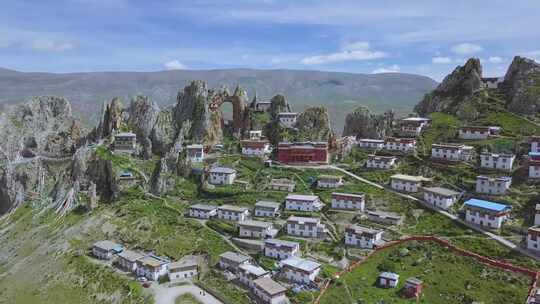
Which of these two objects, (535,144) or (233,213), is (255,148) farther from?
(535,144)

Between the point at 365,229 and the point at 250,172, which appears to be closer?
the point at 365,229

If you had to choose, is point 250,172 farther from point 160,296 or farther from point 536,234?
point 536,234

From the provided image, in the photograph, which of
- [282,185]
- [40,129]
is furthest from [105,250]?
[40,129]

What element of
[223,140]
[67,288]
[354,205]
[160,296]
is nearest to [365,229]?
[354,205]

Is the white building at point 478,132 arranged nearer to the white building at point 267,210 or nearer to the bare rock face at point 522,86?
the bare rock face at point 522,86

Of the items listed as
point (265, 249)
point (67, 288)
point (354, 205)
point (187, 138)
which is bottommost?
point (67, 288)
